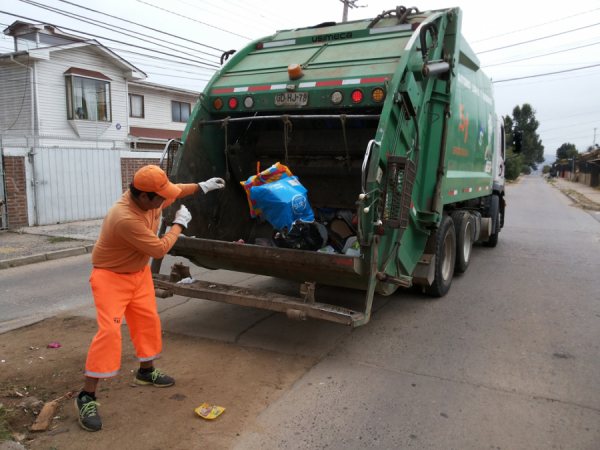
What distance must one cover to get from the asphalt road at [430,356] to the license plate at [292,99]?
2.02m

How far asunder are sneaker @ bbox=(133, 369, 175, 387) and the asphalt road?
73 centimetres

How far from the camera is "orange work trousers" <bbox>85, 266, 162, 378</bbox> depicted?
2.80 m

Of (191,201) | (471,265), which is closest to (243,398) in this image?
(191,201)

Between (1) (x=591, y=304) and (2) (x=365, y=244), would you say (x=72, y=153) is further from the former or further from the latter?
(1) (x=591, y=304)

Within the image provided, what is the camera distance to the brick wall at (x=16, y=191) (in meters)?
9.64

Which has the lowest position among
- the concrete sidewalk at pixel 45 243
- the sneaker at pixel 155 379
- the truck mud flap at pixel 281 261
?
the sneaker at pixel 155 379

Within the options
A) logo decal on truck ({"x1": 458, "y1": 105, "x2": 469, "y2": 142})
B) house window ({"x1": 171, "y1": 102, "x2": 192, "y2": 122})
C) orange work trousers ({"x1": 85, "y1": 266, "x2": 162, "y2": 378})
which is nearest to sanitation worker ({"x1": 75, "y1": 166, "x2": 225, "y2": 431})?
orange work trousers ({"x1": 85, "y1": 266, "x2": 162, "y2": 378})

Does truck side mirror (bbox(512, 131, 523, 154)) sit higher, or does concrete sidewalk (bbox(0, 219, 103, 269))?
truck side mirror (bbox(512, 131, 523, 154))

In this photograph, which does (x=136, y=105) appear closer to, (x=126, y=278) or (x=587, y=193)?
(x=126, y=278)

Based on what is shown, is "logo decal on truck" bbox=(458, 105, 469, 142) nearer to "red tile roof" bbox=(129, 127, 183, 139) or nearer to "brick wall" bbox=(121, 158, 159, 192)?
"brick wall" bbox=(121, 158, 159, 192)

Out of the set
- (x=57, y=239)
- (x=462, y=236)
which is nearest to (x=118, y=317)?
(x=462, y=236)

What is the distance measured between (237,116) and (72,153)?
25.0ft

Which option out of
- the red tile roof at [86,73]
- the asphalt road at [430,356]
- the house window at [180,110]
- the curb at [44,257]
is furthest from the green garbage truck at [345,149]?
the house window at [180,110]

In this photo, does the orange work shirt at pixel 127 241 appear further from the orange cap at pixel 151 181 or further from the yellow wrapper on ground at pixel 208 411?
the yellow wrapper on ground at pixel 208 411
